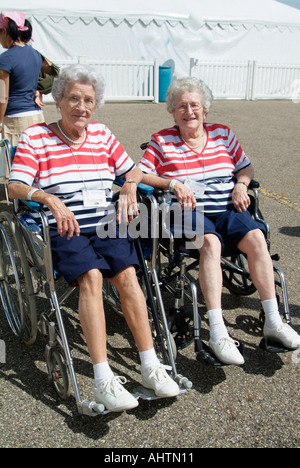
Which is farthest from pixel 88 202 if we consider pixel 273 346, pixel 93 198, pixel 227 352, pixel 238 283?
pixel 238 283

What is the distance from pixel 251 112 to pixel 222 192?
9.64m

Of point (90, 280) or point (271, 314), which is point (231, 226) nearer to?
point (271, 314)

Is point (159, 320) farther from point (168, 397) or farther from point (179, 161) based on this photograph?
point (179, 161)

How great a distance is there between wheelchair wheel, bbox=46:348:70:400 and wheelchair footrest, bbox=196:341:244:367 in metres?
0.71

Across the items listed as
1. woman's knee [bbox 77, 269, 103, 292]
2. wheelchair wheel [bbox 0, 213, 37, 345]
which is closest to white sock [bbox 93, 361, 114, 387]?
woman's knee [bbox 77, 269, 103, 292]

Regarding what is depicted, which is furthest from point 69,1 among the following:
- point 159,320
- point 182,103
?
point 159,320

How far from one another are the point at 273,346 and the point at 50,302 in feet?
Answer: 4.03

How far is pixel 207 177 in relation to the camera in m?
3.05

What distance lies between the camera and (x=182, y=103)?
303 centimetres

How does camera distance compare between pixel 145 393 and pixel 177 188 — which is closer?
pixel 145 393

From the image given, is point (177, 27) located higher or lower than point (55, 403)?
higher

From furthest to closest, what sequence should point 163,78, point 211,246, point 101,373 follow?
point 163,78 < point 211,246 < point 101,373

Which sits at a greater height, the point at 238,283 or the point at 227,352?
the point at 227,352

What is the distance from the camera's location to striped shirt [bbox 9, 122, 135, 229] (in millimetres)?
2625
